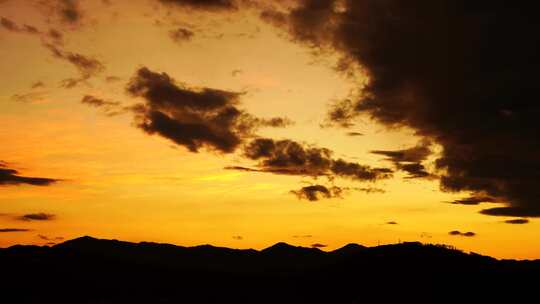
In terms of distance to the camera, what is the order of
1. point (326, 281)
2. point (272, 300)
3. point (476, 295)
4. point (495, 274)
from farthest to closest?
point (272, 300), point (326, 281), point (495, 274), point (476, 295)

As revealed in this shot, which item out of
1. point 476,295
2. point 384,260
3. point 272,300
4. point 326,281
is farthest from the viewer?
point 272,300

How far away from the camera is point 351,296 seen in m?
150

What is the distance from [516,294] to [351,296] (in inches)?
1481

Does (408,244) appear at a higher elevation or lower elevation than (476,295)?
higher

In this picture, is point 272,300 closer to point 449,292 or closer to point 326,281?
point 326,281

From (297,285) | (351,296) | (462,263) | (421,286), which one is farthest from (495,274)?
(297,285)

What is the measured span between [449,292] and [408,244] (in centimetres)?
2524

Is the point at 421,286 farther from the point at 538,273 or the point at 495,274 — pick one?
the point at 538,273

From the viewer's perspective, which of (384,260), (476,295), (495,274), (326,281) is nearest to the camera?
(476,295)

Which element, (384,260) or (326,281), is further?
(326,281)

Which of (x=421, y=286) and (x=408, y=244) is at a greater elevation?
(x=408, y=244)

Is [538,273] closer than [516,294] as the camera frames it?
No

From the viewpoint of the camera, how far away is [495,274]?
144 m

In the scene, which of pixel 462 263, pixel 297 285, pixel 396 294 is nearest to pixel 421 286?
pixel 396 294
